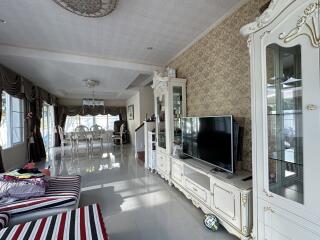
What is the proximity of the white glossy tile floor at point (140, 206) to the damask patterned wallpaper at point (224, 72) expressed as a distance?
988mm

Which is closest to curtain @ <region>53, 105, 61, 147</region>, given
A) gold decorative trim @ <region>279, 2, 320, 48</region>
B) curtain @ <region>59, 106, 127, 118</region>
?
curtain @ <region>59, 106, 127, 118</region>

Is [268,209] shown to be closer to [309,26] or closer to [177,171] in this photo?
[309,26]

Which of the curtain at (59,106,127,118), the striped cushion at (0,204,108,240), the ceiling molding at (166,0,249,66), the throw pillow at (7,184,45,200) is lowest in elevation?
the striped cushion at (0,204,108,240)

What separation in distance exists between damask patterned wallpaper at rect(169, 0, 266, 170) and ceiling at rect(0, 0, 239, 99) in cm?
20

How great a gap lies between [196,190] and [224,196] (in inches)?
22.6

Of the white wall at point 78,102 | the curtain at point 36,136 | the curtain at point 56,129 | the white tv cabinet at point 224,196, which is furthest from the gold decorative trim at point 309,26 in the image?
the white wall at point 78,102

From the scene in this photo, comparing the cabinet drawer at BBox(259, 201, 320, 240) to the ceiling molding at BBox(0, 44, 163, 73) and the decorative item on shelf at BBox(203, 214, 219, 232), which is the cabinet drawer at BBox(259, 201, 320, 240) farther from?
the ceiling molding at BBox(0, 44, 163, 73)

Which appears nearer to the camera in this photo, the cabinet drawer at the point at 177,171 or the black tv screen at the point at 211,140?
the black tv screen at the point at 211,140

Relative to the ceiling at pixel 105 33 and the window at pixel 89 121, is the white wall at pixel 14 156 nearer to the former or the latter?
the ceiling at pixel 105 33

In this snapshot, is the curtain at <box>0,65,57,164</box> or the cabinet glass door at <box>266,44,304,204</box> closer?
the cabinet glass door at <box>266,44,304,204</box>

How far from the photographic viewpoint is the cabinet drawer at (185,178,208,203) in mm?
2215

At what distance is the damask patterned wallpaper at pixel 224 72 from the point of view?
6.97ft

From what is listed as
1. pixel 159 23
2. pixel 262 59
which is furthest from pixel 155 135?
pixel 262 59

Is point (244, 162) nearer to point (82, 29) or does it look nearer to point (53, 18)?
point (82, 29)
